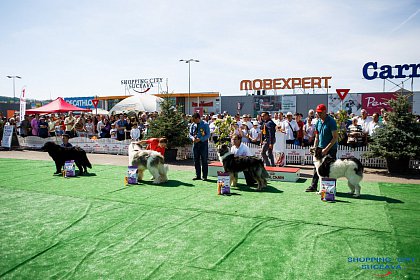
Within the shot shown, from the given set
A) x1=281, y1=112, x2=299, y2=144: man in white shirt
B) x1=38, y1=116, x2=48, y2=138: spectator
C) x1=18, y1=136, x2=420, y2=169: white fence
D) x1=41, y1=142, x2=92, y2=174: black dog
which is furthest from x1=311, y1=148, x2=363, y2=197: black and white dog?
x1=38, y1=116, x2=48, y2=138: spectator

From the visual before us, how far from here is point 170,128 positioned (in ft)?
46.0

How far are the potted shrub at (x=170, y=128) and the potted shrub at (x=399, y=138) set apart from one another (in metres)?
7.63

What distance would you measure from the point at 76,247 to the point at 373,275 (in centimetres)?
398

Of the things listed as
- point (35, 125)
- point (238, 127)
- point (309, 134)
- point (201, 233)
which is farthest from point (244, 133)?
point (35, 125)

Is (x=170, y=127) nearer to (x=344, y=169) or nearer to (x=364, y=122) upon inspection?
(x=364, y=122)

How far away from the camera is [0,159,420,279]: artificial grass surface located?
3977 millimetres

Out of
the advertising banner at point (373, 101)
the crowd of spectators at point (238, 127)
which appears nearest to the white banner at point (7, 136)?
the crowd of spectators at point (238, 127)

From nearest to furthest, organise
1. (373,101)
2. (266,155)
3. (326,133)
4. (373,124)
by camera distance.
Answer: (326,133)
(266,155)
(373,124)
(373,101)

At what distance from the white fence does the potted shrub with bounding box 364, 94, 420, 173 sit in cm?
78

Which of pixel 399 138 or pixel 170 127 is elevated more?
pixel 170 127

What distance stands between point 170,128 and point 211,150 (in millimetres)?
2053

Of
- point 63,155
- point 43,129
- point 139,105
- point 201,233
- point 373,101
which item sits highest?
point 373,101

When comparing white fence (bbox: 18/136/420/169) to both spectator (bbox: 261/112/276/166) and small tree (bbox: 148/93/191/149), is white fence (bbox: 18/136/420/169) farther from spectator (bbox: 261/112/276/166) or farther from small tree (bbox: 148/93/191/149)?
spectator (bbox: 261/112/276/166)

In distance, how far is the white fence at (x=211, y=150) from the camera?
478 inches
